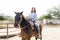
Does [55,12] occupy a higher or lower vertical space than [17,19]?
lower

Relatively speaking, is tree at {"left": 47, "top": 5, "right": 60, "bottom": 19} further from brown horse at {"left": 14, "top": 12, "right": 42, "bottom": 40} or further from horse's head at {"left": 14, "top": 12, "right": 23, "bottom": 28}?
horse's head at {"left": 14, "top": 12, "right": 23, "bottom": 28}

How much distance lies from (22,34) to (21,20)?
1.13ft

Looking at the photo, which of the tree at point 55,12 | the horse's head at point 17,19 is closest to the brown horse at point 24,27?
the horse's head at point 17,19

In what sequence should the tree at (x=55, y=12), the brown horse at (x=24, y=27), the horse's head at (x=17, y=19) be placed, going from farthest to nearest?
1. the tree at (x=55, y=12)
2. the brown horse at (x=24, y=27)
3. the horse's head at (x=17, y=19)

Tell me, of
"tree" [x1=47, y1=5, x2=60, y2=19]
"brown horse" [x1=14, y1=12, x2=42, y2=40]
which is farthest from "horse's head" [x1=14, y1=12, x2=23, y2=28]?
"tree" [x1=47, y1=5, x2=60, y2=19]

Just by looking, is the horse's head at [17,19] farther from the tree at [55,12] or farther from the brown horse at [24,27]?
the tree at [55,12]

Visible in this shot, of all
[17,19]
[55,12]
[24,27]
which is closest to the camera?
[17,19]

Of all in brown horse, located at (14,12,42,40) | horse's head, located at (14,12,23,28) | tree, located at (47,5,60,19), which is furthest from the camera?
tree, located at (47,5,60,19)

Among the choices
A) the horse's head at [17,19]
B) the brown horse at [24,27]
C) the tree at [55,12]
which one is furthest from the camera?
the tree at [55,12]

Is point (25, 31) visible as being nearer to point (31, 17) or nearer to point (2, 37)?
point (31, 17)

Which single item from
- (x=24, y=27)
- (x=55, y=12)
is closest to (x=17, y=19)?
(x=24, y=27)

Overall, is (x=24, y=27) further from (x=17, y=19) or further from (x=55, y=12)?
(x=55, y=12)

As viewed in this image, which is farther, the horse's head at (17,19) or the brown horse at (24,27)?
the brown horse at (24,27)

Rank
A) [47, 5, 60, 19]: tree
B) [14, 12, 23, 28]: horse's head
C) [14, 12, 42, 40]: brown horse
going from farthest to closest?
[47, 5, 60, 19]: tree < [14, 12, 42, 40]: brown horse < [14, 12, 23, 28]: horse's head
